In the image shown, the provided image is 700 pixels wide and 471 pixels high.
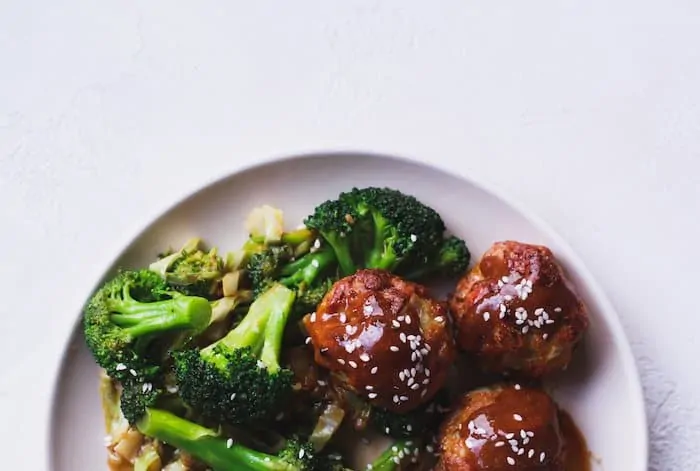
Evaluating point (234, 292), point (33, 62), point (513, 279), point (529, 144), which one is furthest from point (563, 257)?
point (33, 62)

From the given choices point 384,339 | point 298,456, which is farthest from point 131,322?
point 384,339

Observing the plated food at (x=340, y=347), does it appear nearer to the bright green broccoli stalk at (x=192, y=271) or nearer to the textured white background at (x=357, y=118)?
the bright green broccoli stalk at (x=192, y=271)

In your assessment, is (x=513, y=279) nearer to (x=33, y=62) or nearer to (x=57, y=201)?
(x=57, y=201)

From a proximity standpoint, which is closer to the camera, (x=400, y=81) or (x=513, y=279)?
(x=513, y=279)

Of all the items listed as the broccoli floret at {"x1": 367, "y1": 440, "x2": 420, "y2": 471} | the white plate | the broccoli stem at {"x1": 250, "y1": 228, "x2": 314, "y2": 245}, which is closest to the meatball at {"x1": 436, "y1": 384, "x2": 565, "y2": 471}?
the broccoli floret at {"x1": 367, "y1": 440, "x2": 420, "y2": 471}

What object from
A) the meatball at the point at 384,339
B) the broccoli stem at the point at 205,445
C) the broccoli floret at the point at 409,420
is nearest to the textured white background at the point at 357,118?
the broccoli stem at the point at 205,445

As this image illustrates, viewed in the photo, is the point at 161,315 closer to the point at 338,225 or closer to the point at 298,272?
the point at 298,272
